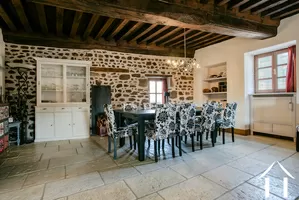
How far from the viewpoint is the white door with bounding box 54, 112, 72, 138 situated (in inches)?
177

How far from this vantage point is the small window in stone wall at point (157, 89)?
6159 mm

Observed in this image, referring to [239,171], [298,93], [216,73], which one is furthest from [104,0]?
[216,73]

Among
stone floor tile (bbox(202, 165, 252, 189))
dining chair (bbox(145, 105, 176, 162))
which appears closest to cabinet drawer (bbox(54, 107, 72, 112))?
dining chair (bbox(145, 105, 176, 162))

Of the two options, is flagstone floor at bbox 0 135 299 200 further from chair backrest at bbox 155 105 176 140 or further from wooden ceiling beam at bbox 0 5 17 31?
wooden ceiling beam at bbox 0 5 17 31

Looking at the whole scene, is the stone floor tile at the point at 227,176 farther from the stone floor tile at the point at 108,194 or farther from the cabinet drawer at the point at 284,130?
the cabinet drawer at the point at 284,130

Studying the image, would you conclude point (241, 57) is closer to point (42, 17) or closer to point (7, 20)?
point (42, 17)

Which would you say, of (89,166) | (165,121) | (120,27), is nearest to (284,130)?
(165,121)

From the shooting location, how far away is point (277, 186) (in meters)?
2.00

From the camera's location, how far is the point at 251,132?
4855 millimetres

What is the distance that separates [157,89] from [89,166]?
13.2 ft

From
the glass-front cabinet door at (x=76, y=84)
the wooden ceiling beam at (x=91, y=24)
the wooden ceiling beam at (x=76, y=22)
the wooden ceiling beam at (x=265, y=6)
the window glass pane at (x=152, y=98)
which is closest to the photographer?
the wooden ceiling beam at (x=265, y=6)

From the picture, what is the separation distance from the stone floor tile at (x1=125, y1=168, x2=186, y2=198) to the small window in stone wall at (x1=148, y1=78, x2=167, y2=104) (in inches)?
151

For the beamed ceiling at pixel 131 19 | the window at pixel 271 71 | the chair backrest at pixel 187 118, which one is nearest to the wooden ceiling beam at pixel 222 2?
the beamed ceiling at pixel 131 19

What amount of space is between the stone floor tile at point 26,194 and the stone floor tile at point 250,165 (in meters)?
2.51
